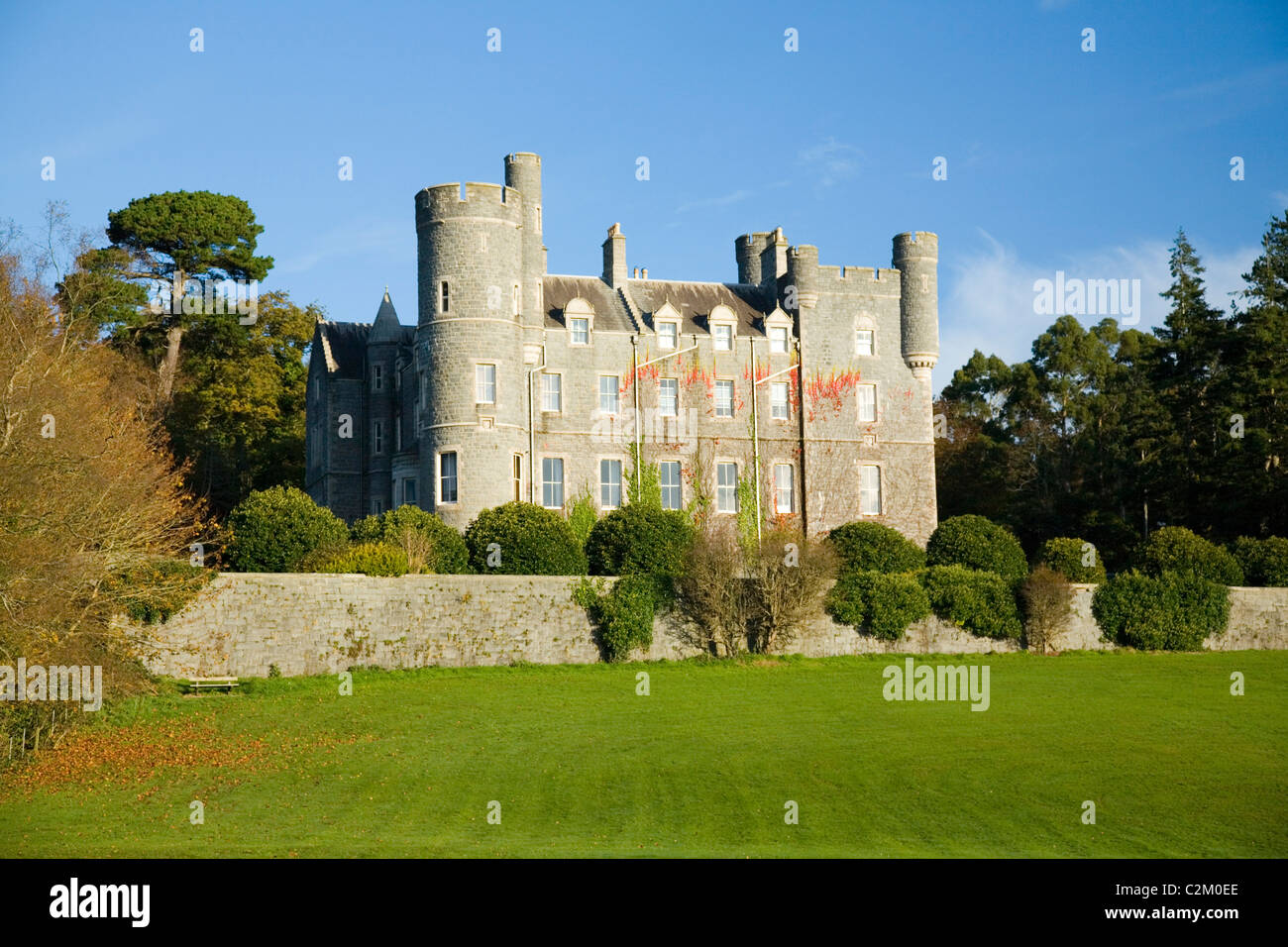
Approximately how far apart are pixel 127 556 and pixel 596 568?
13.9 metres

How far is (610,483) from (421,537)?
408 inches

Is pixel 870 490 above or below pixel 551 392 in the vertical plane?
below

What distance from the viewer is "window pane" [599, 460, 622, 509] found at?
151ft

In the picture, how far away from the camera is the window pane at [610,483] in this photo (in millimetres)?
46094

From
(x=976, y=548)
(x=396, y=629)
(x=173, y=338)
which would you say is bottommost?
(x=396, y=629)

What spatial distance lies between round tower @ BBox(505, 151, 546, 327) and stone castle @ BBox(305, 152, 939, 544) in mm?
59

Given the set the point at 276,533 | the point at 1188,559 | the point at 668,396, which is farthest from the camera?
the point at 668,396

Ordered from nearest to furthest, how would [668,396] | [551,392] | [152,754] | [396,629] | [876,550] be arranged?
1. [152,754]
2. [396,629]
3. [876,550]
4. [551,392]
5. [668,396]

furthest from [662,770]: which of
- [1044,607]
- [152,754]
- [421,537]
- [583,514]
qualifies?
[583,514]

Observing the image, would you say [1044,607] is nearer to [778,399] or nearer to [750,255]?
[778,399]

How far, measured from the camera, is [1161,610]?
40.5m

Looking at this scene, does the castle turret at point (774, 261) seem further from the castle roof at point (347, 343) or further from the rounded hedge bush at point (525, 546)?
the rounded hedge bush at point (525, 546)

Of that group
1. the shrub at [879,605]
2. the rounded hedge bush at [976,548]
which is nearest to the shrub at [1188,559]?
the rounded hedge bush at [976,548]

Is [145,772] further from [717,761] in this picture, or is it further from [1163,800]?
[1163,800]
